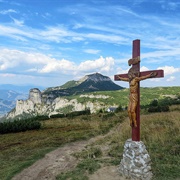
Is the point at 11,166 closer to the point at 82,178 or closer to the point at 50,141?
the point at 82,178

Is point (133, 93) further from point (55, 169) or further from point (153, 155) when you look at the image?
point (55, 169)

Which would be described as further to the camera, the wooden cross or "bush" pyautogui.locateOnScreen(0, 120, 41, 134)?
"bush" pyautogui.locateOnScreen(0, 120, 41, 134)

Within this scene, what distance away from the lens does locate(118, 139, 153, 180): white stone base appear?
21.9 feet

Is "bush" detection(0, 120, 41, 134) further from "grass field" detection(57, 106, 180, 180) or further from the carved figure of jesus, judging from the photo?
the carved figure of jesus

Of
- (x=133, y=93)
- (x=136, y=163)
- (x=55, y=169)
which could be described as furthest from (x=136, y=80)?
(x=55, y=169)

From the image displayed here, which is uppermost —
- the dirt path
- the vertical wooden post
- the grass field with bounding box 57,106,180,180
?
the vertical wooden post

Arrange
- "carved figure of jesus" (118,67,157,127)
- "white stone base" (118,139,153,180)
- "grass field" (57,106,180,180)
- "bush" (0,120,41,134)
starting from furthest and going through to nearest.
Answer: "bush" (0,120,41,134)
"carved figure of jesus" (118,67,157,127)
"grass field" (57,106,180,180)
"white stone base" (118,139,153,180)

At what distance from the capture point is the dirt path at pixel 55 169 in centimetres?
708

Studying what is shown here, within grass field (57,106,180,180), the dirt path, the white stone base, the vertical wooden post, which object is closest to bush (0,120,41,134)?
the dirt path

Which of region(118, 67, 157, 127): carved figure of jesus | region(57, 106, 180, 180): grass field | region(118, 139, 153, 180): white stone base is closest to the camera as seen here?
region(118, 139, 153, 180): white stone base

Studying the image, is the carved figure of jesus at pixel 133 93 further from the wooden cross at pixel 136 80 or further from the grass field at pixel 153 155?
the grass field at pixel 153 155

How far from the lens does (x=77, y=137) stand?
14156 mm

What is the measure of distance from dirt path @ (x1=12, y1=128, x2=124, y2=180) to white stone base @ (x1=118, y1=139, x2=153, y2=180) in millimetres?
341

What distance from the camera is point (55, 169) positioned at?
26.8ft
